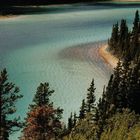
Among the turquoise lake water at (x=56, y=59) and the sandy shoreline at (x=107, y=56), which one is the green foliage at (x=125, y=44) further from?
the turquoise lake water at (x=56, y=59)

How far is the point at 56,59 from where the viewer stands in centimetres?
12106

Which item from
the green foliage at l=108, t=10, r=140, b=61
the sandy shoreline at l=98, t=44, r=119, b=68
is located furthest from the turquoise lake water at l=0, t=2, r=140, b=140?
the green foliage at l=108, t=10, r=140, b=61

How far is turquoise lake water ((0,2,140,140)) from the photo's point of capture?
87.4 metres

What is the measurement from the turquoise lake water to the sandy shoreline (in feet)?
5.37

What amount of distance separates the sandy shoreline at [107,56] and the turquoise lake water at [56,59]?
164 centimetres

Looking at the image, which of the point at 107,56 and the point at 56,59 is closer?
the point at 56,59

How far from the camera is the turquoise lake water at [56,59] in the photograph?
287 ft

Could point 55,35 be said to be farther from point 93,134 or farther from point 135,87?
point 93,134

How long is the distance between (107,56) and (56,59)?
1430 centimetres

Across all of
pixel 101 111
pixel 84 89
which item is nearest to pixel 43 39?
pixel 84 89

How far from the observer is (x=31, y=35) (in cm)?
16500

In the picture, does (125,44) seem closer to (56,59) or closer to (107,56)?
(107,56)

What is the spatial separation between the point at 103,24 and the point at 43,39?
49.2 metres

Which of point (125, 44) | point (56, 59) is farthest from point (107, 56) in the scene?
point (56, 59)
